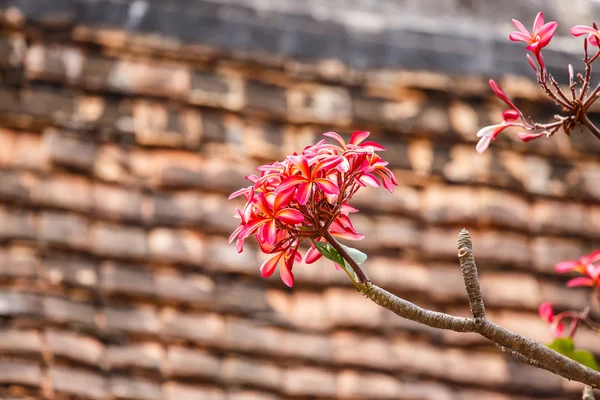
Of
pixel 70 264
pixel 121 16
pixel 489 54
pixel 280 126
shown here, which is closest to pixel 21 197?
pixel 70 264

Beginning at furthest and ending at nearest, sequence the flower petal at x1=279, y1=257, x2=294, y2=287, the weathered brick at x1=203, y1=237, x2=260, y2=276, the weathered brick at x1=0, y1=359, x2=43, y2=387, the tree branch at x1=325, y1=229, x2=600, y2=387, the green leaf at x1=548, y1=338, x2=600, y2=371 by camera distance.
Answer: the weathered brick at x1=203, y1=237, x2=260, y2=276 < the weathered brick at x1=0, y1=359, x2=43, y2=387 < the green leaf at x1=548, y1=338, x2=600, y2=371 < the flower petal at x1=279, y1=257, x2=294, y2=287 < the tree branch at x1=325, y1=229, x2=600, y2=387

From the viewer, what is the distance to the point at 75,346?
191 cm

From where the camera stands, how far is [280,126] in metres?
2.04

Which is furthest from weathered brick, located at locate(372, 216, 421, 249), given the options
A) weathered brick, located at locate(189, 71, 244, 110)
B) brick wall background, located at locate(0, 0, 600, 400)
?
weathered brick, located at locate(189, 71, 244, 110)

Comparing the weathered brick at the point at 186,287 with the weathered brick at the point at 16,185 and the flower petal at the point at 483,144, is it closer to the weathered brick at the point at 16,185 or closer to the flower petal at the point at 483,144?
the weathered brick at the point at 16,185

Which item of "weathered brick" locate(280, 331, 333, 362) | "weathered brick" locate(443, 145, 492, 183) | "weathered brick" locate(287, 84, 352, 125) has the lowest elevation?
"weathered brick" locate(280, 331, 333, 362)

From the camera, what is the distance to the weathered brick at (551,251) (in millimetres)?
2031

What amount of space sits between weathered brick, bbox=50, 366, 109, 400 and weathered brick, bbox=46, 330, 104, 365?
0.04 m

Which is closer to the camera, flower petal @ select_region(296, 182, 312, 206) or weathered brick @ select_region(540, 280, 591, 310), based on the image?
flower petal @ select_region(296, 182, 312, 206)

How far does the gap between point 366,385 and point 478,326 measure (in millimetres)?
1418

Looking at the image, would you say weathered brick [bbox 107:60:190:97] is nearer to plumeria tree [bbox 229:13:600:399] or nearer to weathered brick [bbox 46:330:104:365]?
weathered brick [bbox 46:330:104:365]

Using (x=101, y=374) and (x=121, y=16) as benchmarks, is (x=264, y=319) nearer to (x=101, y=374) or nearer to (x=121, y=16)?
(x=101, y=374)

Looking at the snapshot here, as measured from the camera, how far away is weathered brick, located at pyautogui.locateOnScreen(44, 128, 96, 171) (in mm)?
1958

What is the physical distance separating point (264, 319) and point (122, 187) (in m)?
0.57
